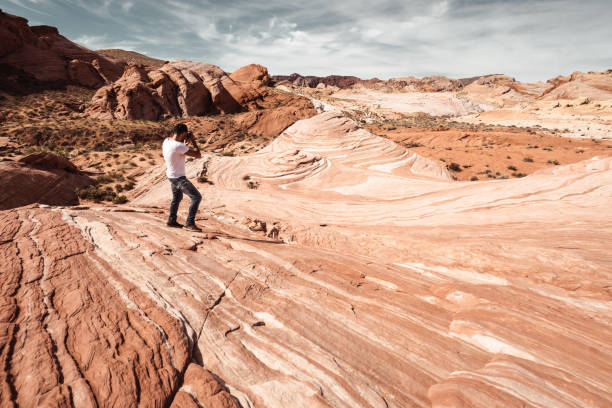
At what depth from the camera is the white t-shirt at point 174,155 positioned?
5.24 m

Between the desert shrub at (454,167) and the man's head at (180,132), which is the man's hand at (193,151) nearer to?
the man's head at (180,132)

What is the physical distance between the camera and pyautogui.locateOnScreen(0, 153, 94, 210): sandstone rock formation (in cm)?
1040

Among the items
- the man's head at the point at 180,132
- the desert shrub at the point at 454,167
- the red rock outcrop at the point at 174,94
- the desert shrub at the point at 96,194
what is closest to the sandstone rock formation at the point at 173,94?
the red rock outcrop at the point at 174,94

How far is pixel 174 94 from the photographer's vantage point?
41656 millimetres

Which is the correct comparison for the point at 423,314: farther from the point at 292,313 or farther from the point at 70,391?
the point at 70,391

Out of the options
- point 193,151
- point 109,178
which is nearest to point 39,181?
point 109,178

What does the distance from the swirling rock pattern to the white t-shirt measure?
3.58ft

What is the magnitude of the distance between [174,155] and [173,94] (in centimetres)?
4326

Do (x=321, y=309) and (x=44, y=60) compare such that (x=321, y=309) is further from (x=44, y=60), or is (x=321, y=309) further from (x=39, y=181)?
(x=44, y=60)

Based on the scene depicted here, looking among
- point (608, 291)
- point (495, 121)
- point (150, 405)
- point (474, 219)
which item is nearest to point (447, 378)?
point (150, 405)

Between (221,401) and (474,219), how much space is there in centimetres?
560

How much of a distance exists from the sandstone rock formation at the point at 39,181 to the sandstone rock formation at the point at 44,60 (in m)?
50.5

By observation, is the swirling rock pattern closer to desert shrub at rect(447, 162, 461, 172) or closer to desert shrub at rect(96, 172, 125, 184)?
desert shrub at rect(96, 172, 125, 184)

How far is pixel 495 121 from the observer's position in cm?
4609
